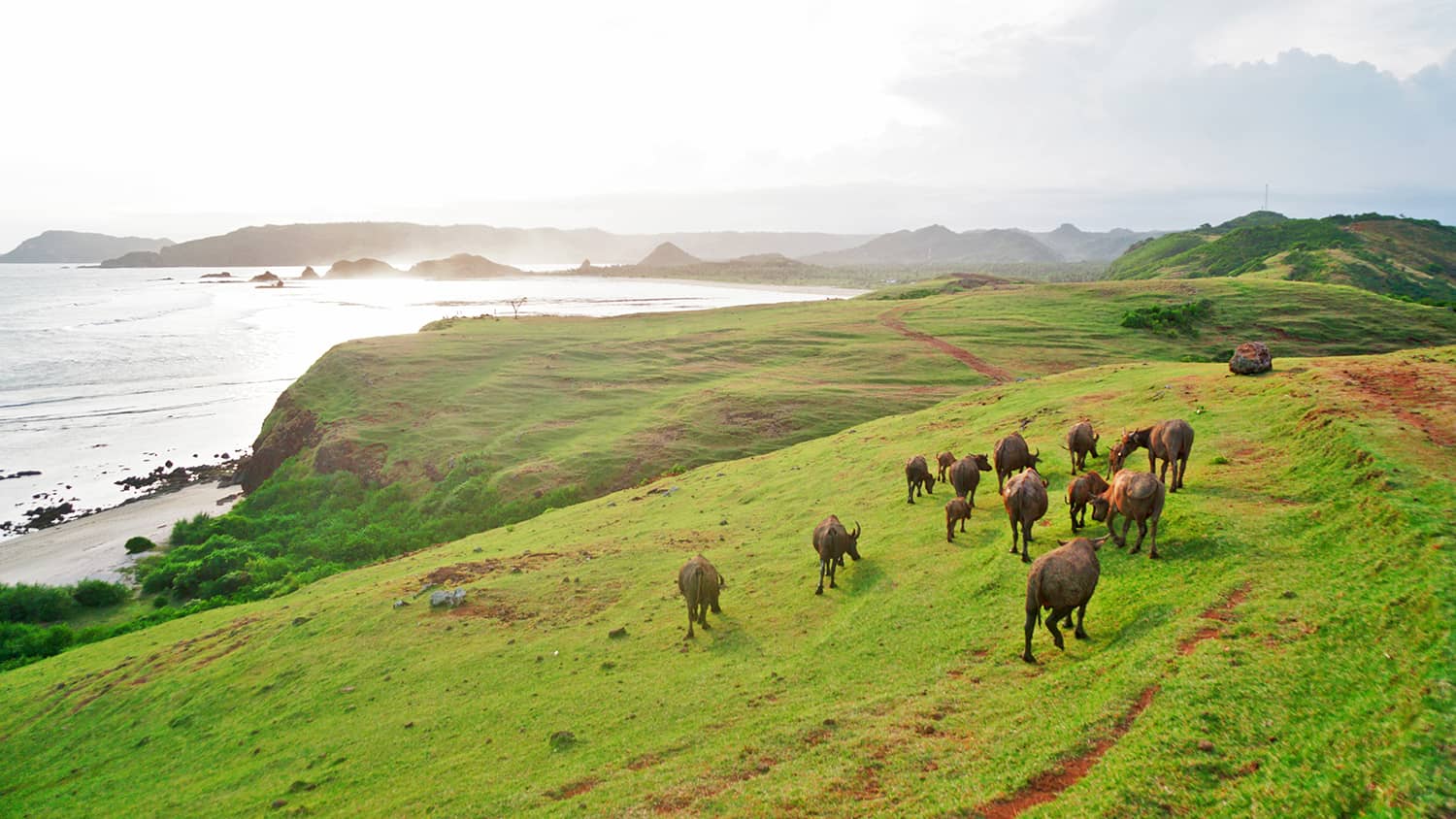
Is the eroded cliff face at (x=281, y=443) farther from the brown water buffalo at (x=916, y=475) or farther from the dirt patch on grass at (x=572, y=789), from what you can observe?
the dirt patch on grass at (x=572, y=789)

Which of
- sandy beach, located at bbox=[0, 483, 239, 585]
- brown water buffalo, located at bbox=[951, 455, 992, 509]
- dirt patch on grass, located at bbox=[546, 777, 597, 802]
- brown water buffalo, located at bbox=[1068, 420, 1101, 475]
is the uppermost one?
brown water buffalo, located at bbox=[1068, 420, 1101, 475]

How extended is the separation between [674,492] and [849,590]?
A: 1630 cm

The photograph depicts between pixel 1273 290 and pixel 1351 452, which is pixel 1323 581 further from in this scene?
pixel 1273 290

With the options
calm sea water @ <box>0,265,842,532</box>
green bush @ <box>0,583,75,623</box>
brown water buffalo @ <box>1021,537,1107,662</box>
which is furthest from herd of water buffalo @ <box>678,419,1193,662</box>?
calm sea water @ <box>0,265,842,532</box>

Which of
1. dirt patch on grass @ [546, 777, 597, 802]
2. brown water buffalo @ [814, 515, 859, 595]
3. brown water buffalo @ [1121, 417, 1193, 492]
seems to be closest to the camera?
dirt patch on grass @ [546, 777, 597, 802]

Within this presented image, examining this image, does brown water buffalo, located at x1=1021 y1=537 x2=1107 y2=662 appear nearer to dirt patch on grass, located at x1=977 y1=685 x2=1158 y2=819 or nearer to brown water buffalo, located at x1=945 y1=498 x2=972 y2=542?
dirt patch on grass, located at x1=977 y1=685 x2=1158 y2=819

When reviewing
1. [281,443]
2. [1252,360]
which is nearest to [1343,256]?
[1252,360]

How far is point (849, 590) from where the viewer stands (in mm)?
16219

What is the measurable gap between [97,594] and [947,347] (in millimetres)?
56043

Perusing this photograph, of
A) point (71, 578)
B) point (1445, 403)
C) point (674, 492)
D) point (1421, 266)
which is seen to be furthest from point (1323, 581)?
point (1421, 266)

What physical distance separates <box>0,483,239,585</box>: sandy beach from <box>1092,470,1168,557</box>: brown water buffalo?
44.0 meters

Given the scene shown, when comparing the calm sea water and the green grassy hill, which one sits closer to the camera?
the green grassy hill

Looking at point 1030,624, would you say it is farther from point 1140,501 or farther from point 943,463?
point 943,463

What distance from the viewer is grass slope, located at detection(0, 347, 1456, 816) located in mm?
8312
